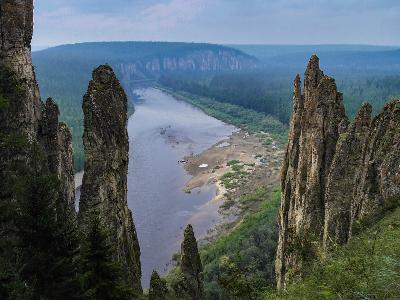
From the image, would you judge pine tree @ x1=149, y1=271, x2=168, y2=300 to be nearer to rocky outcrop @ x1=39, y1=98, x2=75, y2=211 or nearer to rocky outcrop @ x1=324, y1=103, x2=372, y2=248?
rocky outcrop @ x1=39, y1=98, x2=75, y2=211

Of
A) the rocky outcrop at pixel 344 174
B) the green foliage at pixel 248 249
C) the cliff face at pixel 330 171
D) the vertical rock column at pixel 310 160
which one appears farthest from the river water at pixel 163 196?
the rocky outcrop at pixel 344 174

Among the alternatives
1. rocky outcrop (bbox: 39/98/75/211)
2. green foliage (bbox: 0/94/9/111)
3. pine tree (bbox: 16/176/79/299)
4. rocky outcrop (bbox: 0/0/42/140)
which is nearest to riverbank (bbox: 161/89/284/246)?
rocky outcrop (bbox: 39/98/75/211)

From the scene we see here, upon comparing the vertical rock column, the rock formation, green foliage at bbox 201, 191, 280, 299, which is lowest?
green foliage at bbox 201, 191, 280, 299

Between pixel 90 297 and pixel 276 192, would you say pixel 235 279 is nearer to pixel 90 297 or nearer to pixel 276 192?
pixel 90 297

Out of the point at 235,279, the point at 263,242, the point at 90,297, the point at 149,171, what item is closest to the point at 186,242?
the point at 235,279

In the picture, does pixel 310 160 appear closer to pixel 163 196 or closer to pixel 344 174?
pixel 344 174

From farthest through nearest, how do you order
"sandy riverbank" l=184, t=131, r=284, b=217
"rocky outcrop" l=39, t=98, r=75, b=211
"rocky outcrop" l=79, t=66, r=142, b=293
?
"sandy riverbank" l=184, t=131, r=284, b=217 → "rocky outcrop" l=39, t=98, r=75, b=211 → "rocky outcrop" l=79, t=66, r=142, b=293
